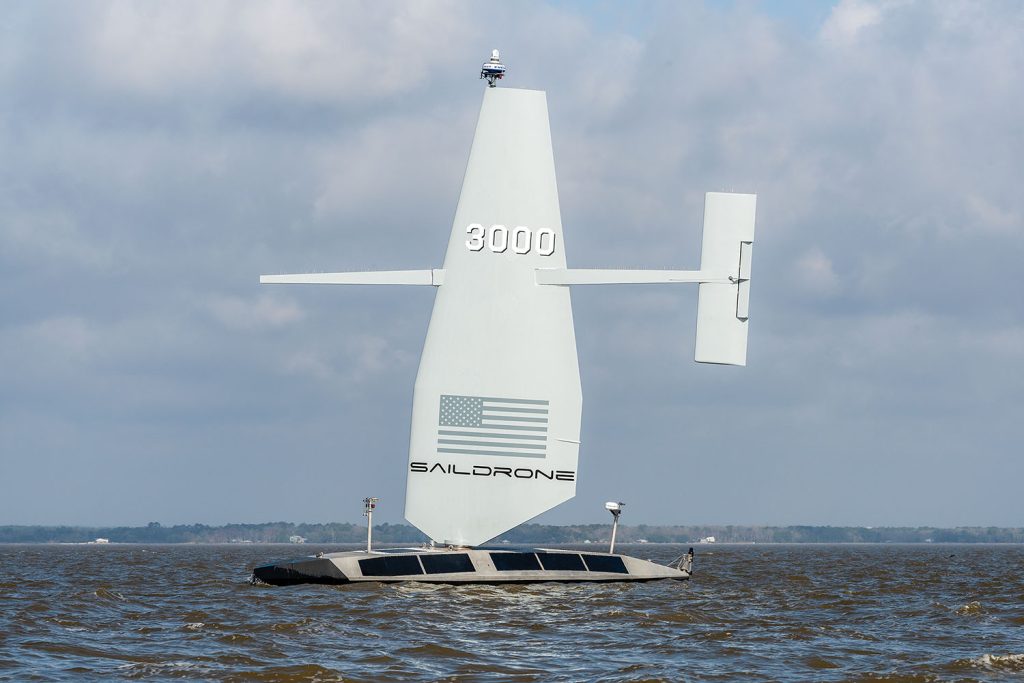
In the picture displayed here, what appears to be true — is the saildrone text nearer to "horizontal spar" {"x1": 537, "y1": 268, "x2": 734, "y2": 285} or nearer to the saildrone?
the saildrone

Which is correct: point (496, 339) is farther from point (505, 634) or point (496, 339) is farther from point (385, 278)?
point (505, 634)

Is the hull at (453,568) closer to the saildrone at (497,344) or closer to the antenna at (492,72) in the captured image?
the saildrone at (497,344)

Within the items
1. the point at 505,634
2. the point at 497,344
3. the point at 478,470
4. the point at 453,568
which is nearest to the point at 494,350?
the point at 497,344

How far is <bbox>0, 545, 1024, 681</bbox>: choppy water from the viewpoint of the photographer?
2222 cm

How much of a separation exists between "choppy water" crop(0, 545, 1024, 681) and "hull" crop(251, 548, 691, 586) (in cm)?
46

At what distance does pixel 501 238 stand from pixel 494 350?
3.35m

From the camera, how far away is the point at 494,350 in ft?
128

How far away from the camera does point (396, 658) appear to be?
2331 centimetres

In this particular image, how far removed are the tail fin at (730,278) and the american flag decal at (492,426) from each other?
526cm

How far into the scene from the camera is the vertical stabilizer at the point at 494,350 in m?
39.1

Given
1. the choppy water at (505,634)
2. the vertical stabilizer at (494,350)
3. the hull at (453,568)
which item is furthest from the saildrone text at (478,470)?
the choppy water at (505,634)

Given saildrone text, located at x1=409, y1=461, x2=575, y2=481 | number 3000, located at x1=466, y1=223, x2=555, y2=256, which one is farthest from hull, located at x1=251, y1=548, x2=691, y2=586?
number 3000, located at x1=466, y1=223, x2=555, y2=256

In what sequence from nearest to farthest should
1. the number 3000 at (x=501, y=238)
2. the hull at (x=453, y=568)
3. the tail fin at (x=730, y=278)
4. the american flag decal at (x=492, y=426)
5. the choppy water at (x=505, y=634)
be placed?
1. the choppy water at (x=505, y=634)
2. the hull at (x=453, y=568)
3. the tail fin at (x=730, y=278)
4. the american flag decal at (x=492, y=426)
5. the number 3000 at (x=501, y=238)

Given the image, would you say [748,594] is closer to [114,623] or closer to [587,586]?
[587,586]
